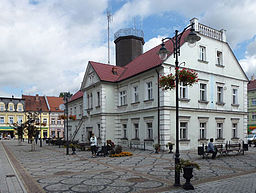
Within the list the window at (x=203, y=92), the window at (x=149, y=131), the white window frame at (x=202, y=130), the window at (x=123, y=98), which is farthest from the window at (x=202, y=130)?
the window at (x=123, y=98)

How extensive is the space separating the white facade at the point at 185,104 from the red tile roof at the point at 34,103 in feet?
141

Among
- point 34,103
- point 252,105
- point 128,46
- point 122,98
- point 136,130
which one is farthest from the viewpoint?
point 34,103

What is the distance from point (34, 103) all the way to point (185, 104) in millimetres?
57346

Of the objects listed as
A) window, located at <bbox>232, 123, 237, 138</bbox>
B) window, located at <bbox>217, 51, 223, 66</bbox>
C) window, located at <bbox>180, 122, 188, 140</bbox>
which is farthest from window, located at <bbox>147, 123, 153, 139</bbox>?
window, located at <bbox>217, 51, 223, 66</bbox>

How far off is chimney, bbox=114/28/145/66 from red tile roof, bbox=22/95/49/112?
39.7 m

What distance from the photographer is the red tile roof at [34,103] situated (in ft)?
222

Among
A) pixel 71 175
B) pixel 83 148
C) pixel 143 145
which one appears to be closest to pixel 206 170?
pixel 71 175

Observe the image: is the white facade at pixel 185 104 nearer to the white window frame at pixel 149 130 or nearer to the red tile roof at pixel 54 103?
the white window frame at pixel 149 130

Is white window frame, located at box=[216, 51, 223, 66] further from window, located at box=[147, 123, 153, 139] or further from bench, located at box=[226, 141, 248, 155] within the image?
window, located at box=[147, 123, 153, 139]

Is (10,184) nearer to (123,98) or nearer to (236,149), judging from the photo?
(236,149)

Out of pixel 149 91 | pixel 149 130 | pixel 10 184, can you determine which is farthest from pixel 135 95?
pixel 10 184

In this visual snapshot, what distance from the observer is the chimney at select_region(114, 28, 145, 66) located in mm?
34344

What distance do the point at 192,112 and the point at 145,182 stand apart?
46.0ft

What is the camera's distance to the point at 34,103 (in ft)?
226
